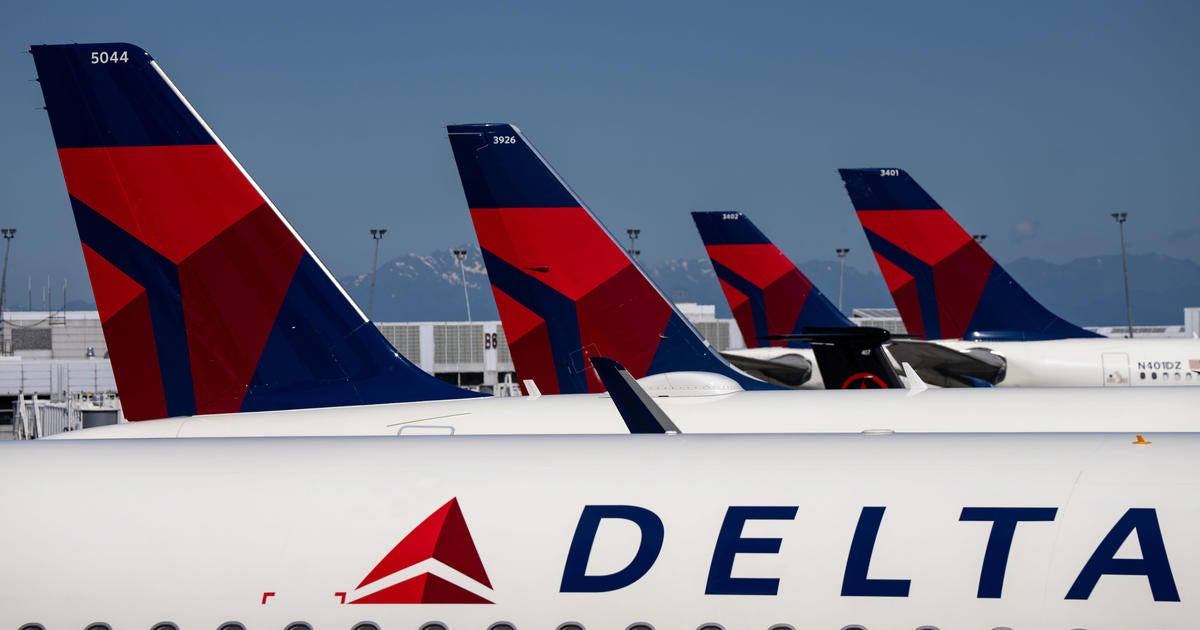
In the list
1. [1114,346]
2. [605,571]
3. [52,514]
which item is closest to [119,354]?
[52,514]

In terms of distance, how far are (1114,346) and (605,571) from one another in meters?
33.1

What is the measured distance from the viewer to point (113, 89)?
1794 cm

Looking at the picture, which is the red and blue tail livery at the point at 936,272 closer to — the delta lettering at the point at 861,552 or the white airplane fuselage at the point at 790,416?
the white airplane fuselage at the point at 790,416

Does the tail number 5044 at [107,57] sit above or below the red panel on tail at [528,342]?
above

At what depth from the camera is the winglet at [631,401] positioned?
37.9 ft

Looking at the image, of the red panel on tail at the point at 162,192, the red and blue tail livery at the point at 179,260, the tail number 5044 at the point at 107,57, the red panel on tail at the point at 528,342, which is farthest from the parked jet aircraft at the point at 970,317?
the tail number 5044 at the point at 107,57

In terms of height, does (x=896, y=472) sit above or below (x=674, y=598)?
above

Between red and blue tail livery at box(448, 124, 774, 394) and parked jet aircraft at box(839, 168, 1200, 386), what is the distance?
13.7 m

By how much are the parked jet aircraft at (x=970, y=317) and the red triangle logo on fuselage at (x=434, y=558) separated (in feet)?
97.9

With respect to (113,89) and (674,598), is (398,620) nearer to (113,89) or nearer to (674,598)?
(674,598)

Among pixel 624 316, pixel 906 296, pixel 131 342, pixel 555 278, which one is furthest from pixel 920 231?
pixel 131 342

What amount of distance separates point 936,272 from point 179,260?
32293 millimetres

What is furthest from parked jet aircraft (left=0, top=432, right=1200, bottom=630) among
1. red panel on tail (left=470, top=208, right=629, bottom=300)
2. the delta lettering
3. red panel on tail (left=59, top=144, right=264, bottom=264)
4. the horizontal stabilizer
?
the horizontal stabilizer

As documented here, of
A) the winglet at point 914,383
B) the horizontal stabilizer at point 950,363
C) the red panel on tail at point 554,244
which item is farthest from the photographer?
the horizontal stabilizer at point 950,363
